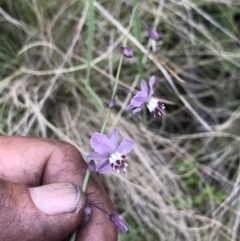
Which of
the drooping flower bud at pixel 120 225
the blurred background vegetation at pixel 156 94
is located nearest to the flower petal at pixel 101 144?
the drooping flower bud at pixel 120 225

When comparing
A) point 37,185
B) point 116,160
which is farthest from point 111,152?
point 37,185

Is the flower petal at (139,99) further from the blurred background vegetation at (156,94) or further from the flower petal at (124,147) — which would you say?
the blurred background vegetation at (156,94)

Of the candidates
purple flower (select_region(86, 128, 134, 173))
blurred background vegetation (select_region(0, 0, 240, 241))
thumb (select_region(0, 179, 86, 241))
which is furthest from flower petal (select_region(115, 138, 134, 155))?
blurred background vegetation (select_region(0, 0, 240, 241))

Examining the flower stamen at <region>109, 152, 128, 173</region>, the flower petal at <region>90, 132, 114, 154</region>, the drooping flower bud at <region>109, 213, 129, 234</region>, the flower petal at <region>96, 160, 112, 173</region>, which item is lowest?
the drooping flower bud at <region>109, 213, 129, 234</region>

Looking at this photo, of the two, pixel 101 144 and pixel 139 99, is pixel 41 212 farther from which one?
pixel 139 99

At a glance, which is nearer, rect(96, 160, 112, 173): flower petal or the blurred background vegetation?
rect(96, 160, 112, 173): flower petal

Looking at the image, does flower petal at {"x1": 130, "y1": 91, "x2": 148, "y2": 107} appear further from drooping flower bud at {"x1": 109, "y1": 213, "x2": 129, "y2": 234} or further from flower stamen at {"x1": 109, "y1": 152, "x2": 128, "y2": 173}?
drooping flower bud at {"x1": 109, "y1": 213, "x2": 129, "y2": 234}
